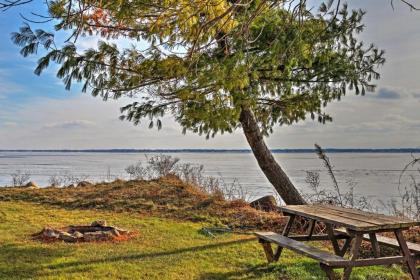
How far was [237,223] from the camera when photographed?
8289 millimetres

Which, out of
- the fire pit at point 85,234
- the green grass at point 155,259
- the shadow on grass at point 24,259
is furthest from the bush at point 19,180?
the shadow on grass at point 24,259

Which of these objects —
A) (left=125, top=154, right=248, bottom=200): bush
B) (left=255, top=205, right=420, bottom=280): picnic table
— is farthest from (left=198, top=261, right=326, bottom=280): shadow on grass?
(left=125, top=154, right=248, bottom=200): bush

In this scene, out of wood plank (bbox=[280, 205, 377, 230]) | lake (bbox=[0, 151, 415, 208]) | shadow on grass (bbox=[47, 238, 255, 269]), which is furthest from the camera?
lake (bbox=[0, 151, 415, 208])

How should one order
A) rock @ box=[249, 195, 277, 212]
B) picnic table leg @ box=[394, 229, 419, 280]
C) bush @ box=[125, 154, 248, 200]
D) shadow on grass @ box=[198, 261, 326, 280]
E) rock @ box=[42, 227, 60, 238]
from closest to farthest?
picnic table leg @ box=[394, 229, 419, 280]
shadow on grass @ box=[198, 261, 326, 280]
rock @ box=[42, 227, 60, 238]
rock @ box=[249, 195, 277, 212]
bush @ box=[125, 154, 248, 200]

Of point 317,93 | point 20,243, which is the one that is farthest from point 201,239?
point 317,93

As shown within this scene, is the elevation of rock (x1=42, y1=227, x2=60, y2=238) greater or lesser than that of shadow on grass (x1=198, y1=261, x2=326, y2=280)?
greater

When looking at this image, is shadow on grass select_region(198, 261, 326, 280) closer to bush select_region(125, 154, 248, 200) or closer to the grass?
the grass

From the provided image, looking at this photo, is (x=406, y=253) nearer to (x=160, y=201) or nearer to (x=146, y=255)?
(x=146, y=255)

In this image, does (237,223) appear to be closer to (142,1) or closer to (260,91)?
(260,91)

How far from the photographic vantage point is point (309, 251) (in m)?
4.51

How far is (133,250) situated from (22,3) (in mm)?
4493

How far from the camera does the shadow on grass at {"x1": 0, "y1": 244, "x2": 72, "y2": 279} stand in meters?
5.01

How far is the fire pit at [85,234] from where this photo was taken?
21.9ft

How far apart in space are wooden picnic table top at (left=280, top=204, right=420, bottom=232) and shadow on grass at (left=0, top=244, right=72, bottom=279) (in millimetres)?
3036
